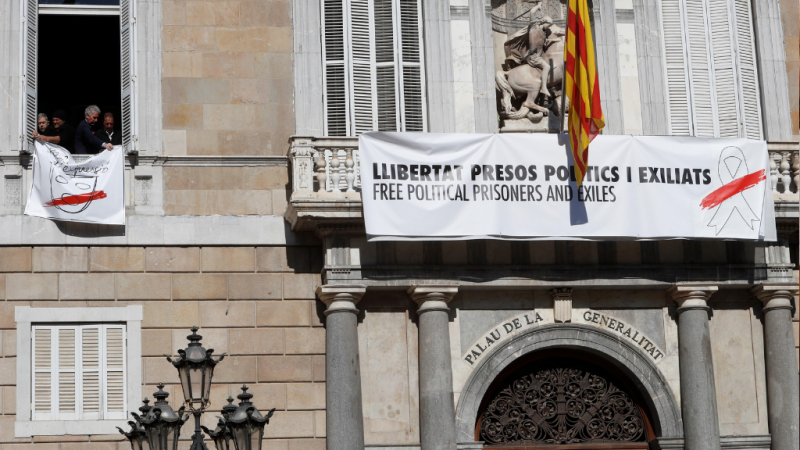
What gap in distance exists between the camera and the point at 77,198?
17.7 meters

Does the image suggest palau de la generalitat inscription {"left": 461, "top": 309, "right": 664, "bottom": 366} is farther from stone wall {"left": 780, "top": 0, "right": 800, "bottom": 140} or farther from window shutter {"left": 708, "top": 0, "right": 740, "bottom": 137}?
stone wall {"left": 780, "top": 0, "right": 800, "bottom": 140}

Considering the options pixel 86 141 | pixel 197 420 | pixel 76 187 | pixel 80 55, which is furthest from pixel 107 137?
pixel 197 420

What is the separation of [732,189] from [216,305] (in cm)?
728

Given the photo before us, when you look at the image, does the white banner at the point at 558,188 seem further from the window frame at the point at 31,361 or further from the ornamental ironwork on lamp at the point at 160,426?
the ornamental ironwork on lamp at the point at 160,426

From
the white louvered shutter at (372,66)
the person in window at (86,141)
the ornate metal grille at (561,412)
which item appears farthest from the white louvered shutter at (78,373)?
the ornate metal grille at (561,412)

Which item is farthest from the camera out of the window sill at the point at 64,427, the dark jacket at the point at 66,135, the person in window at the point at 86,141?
the dark jacket at the point at 66,135

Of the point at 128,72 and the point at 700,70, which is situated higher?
the point at 700,70

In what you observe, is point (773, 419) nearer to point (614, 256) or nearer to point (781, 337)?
point (781, 337)

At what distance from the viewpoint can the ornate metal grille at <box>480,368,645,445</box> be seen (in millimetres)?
18094

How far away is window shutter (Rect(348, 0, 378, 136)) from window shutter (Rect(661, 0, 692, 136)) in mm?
4390

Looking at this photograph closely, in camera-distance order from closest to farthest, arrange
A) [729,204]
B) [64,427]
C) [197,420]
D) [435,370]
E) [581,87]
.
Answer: [197,420] → [64,427] → [435,370] → [581,87] → [729,204]

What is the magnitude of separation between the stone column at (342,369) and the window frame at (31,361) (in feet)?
8.26

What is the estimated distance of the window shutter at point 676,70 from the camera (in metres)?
19.4

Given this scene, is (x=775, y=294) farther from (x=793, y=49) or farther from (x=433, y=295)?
(x=433, y=295)
